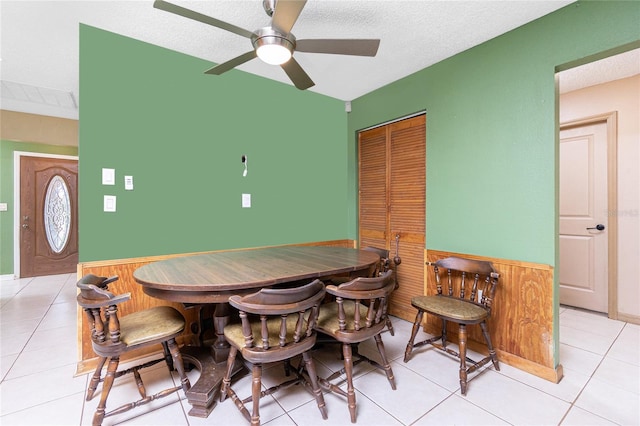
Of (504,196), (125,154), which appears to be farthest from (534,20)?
(125,154)

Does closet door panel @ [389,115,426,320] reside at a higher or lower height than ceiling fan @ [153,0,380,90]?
lower

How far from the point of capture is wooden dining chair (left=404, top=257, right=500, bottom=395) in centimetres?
203

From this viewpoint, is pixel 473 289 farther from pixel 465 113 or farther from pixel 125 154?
pixel 125 154

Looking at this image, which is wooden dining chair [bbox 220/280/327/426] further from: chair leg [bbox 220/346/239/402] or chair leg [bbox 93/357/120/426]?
chair leg [bbox 93/357/120/426]

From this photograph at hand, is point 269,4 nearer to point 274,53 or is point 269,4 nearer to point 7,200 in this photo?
point 274,53

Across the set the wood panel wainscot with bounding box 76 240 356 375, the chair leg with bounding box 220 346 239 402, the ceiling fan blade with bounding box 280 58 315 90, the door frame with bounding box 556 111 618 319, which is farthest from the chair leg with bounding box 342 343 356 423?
the door frame with bounding box 556 111 618 319

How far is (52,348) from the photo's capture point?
250 cm

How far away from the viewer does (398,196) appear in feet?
10.6

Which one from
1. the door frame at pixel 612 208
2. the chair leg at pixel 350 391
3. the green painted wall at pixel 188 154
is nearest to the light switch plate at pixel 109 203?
the green painted wall at pixel 188 154

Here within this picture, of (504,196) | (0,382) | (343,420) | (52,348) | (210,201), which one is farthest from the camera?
(210,201)

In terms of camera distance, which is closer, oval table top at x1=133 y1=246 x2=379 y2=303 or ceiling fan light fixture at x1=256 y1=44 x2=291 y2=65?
oval table top at x1=133 y1=246 x2=379 y2=303

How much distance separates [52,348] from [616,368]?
15.1 ft

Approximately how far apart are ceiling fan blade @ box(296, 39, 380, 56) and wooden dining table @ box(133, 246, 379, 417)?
145 centimetres

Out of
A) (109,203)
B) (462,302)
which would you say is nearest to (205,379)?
(109,203)
